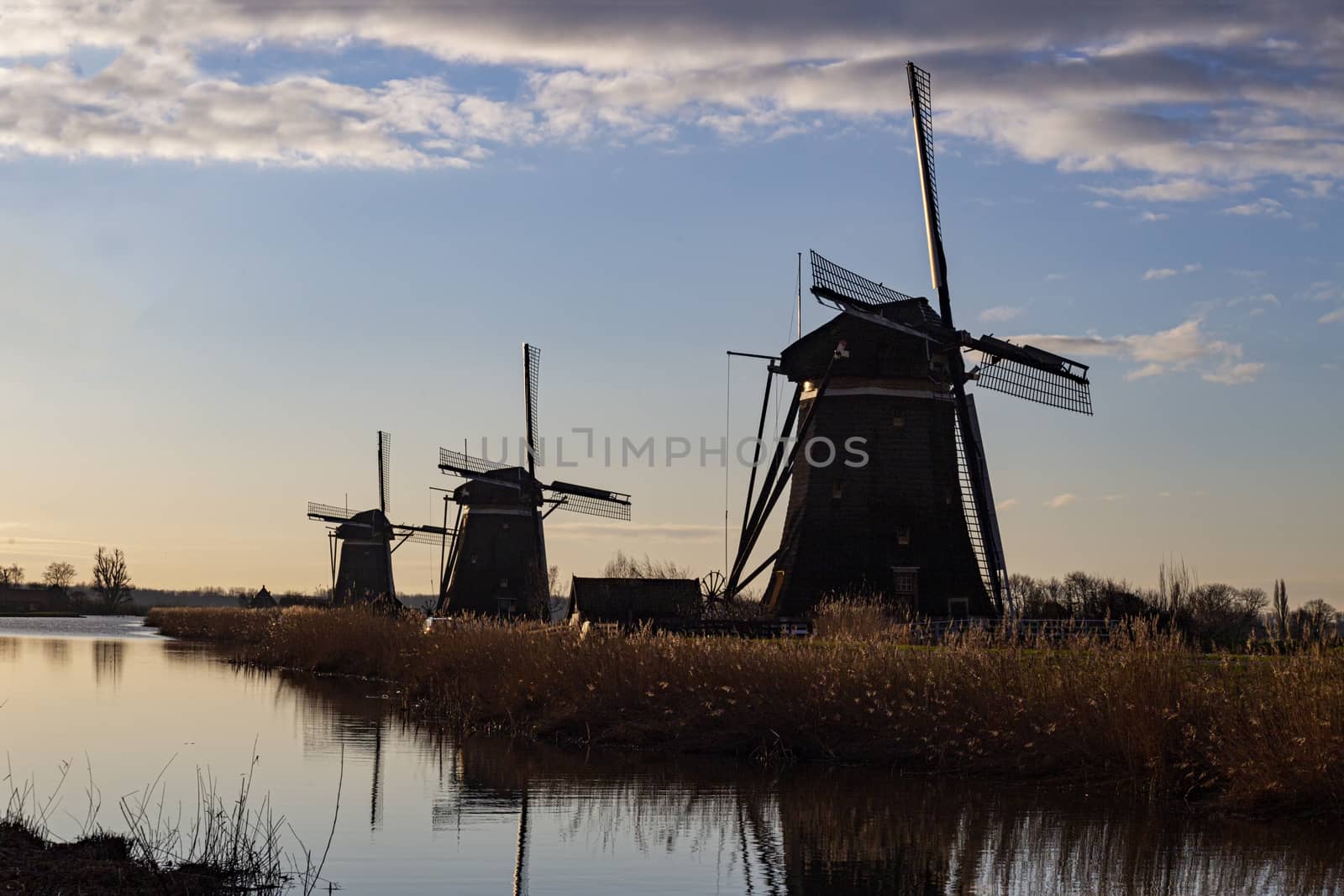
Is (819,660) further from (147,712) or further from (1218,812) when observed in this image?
(147,712)

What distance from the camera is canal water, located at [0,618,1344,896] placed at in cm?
1171

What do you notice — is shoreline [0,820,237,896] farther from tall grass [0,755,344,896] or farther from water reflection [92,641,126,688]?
water reflection [92,641,126,688]

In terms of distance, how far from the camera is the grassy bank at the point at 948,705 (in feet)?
45.4

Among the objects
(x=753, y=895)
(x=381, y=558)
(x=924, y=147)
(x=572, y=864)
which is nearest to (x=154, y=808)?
(x=572, y=864)

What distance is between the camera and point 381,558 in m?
77.0

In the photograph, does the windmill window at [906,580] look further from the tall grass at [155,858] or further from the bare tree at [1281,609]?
the tall grass at [155,858]

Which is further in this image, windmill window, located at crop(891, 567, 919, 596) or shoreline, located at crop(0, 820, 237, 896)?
windmill window, located at crop(891, 567, 919, 596)

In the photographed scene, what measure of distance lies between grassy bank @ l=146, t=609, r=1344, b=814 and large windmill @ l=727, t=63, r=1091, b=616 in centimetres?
733

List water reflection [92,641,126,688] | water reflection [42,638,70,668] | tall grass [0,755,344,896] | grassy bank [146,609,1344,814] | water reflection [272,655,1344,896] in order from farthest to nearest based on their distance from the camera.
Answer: water reflection [42,638,70,668] → water reflection [92,641,126,688] → grassy bank [146,609,1344,814] → water reflection [272,655,1344,896] → tall grass [0,755,344,896]

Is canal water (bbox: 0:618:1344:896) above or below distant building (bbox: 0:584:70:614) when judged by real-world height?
below

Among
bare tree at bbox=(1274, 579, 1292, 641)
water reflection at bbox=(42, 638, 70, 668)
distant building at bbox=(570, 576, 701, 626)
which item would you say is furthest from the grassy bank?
water reflection at bbox=(42, 638, 70, 668)

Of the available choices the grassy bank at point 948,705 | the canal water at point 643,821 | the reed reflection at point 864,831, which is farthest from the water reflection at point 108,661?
the reed reflection at point 864,831

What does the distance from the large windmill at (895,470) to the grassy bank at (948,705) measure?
7.33 metres

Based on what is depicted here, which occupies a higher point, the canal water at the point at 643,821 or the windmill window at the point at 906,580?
the windmill window at the point at 906,580
